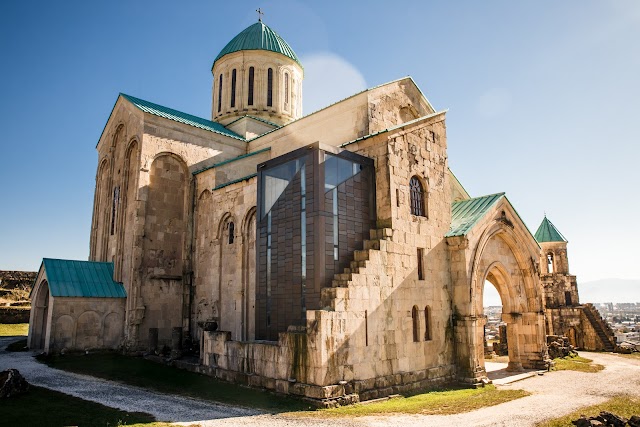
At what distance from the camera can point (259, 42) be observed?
94.1ft

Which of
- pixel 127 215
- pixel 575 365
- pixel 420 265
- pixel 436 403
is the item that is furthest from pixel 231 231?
pixel 575 365

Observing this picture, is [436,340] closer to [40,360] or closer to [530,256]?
[530,256]

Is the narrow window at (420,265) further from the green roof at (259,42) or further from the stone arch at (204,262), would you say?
the green roof at (259,42)

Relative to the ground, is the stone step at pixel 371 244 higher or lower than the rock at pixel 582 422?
higher

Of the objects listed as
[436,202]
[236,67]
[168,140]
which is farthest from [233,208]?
[236,67]

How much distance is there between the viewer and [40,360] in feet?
57.7

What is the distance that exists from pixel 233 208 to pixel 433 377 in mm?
10888

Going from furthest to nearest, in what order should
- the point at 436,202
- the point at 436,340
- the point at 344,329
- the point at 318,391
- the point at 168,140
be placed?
the point at 168,140
the point at 436,202
the point at 436,340
the point at 344,329
the point at 318,391

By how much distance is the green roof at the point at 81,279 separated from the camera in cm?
1931

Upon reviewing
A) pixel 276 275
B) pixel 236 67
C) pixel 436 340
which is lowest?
pixel 436 340

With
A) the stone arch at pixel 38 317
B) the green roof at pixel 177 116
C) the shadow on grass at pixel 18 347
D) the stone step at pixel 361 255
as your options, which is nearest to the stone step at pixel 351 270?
the stone step at pixel 361 255

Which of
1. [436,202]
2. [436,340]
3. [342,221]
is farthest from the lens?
[436,202]

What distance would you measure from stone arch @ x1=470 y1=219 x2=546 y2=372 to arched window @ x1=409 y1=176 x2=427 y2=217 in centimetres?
377

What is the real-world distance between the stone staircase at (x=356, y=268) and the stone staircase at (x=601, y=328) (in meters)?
22.0
